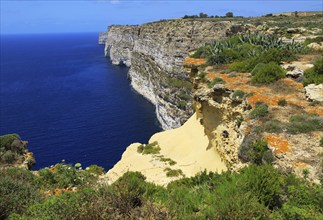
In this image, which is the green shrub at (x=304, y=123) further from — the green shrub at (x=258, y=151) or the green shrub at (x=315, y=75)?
the green shrub at (x=315, y=75)

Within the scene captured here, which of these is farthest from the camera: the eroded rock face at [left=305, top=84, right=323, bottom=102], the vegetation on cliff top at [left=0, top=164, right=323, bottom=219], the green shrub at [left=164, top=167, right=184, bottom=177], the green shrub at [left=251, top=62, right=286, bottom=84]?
the green shrub at [left=164, top=167, right=184, bottom=177]

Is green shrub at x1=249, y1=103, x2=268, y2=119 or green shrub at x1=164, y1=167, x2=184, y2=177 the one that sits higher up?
green shrub at x1=249, y1=103, x2=268, y2=119

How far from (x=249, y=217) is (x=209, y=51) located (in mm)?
24189

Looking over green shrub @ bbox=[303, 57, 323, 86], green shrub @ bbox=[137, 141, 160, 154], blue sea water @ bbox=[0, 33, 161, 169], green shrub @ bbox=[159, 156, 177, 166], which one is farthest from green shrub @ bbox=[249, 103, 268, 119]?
blue sea water @ bbox=[0, 33, 161, 169]

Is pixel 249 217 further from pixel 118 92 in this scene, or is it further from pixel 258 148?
pixel 118 92

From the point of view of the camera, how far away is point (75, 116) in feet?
238

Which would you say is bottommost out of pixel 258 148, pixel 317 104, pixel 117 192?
pixel 117 192

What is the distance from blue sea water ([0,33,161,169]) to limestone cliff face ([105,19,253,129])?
3996 millimetres

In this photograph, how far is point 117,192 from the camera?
37.2ft

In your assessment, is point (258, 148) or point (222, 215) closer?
point (222, 215)

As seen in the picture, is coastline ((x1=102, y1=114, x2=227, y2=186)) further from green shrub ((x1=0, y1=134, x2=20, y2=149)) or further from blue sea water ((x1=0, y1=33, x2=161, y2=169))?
blue sea water ((x1=0, y1=33, x2=161, y2=169))

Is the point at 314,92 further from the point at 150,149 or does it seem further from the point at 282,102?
the point at 150,149

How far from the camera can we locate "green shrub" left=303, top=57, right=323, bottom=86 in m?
19.4

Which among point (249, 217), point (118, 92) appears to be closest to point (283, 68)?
point (249, 217)
